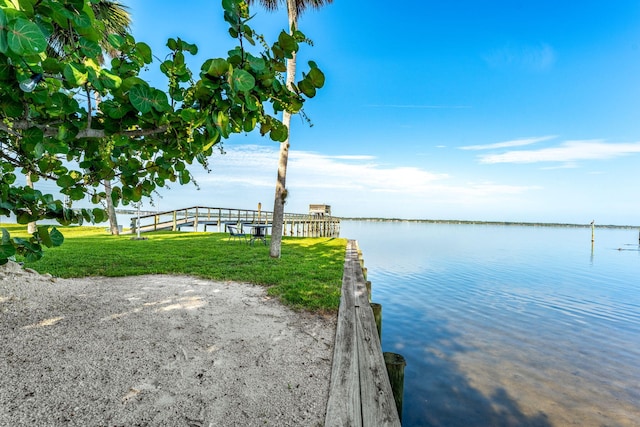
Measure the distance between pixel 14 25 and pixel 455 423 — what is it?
5356mm

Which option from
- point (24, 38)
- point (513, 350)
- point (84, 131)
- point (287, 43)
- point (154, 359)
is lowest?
point (513, 350)

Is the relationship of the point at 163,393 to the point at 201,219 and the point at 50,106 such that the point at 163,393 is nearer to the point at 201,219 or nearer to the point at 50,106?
the point at 50,106

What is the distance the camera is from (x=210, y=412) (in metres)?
2.45

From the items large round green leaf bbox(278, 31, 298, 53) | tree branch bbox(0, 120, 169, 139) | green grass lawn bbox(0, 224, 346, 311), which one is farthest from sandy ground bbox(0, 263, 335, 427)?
large round green leaf bbox(278, 31, 298, 53)

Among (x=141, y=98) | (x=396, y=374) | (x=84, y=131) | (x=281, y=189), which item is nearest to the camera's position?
(x=141, y=98)

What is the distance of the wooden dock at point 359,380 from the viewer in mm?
2285

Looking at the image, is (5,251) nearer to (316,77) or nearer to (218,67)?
(218,67)

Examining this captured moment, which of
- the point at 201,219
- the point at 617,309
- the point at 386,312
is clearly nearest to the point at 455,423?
the point at 386,312

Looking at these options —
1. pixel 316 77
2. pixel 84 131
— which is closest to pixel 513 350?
pixel 316 77

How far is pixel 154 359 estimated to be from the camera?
3.18 meters

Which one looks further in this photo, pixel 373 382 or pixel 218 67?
pixel 373 382

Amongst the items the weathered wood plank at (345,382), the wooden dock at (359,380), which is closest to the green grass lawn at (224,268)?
the wooden dock at (359,380)

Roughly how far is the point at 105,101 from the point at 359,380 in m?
2.73

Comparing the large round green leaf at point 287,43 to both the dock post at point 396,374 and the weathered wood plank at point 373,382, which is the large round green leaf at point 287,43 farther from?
the dock post at point 396,374
